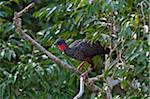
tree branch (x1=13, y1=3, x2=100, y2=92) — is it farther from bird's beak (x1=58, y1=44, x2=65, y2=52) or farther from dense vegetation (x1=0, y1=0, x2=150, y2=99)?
bird's beak (x1=58, y1=44, x2=65, y2=52)

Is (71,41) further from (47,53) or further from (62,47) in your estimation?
(47,53)

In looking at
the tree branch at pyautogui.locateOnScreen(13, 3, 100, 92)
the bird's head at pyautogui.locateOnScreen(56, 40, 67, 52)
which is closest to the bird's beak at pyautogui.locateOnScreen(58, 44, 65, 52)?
the bird's head at pyautogui.locateOnScreen(56, 40, 67, 52)

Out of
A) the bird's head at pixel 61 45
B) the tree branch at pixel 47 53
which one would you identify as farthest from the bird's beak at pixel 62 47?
the tree branch at pixel 47 53

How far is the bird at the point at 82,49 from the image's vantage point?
209 centimetres

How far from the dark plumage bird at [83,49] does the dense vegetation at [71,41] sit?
0.10ft

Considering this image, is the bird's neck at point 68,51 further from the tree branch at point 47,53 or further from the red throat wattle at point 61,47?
the tree branch at point 47,53

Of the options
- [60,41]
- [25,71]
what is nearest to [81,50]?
[60,41]

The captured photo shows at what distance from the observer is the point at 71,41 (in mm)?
2174

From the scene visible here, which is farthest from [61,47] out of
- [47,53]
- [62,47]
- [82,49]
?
[47,53]

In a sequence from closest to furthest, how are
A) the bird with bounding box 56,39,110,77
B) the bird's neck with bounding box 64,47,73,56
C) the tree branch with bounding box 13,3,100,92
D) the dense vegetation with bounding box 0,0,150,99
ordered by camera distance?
the tree branch with bounding box 13,3,100,92 < the dense vegetation with bounding box 0,0,150,99 < the bird with bounding box 56,39,110,77 < the bird's neck with bounding box 64,47,73,56

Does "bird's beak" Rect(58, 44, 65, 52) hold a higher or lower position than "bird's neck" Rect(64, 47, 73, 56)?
higher

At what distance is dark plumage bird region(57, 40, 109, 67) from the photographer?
6.87 feet

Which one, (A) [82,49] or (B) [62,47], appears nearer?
(A) [82,49]

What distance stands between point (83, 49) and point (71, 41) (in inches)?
3.2
